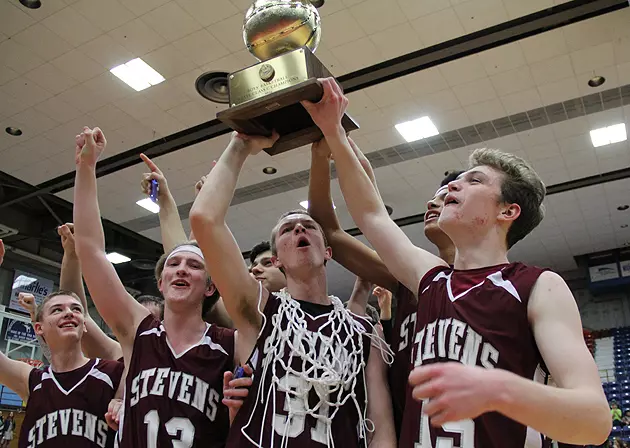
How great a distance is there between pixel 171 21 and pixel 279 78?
4898mm

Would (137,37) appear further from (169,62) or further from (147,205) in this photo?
(147,205)

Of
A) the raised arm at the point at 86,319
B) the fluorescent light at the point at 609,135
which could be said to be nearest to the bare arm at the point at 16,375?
the raised arm at the point at 86,319

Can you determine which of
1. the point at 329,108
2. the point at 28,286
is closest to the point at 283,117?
the point at 329,108

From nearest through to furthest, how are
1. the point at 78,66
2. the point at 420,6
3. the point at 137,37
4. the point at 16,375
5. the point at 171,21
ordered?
the point at 16,375, the point at 420,6, the point at 171,21, the point at 137,37, the point at 78,66

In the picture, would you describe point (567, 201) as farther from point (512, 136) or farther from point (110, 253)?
point (110, 253)

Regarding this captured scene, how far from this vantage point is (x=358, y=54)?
6738 mm

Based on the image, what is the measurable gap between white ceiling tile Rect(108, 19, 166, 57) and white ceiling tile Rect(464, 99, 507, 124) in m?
4.18

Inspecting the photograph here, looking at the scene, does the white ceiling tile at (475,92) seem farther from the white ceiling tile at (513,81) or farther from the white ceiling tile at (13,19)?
the white ceiling tile at (13,19)

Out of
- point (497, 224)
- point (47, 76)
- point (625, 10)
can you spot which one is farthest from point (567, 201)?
point (497, 224)

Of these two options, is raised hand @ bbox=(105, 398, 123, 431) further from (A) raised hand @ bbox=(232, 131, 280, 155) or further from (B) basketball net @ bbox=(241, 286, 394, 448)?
(A) raised hand @ bbox=(232, 131, 280, 155)

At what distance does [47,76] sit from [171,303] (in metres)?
6.05

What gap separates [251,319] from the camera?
1973mm

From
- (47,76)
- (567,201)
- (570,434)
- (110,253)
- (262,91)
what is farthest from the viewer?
(110,253)

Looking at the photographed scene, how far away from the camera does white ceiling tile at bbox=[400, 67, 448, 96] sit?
7.05m
